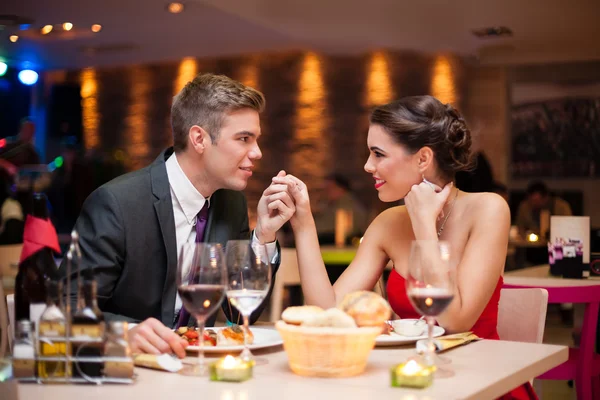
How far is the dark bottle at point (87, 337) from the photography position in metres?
1.42

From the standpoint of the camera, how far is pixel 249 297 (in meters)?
1.55

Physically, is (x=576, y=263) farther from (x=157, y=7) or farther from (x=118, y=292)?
(x=157, y=7)

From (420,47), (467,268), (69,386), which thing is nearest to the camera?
(69,386)

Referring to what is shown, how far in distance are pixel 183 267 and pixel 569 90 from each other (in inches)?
386

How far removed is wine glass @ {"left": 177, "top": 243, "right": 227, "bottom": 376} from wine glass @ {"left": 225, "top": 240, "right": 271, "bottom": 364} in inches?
2.2

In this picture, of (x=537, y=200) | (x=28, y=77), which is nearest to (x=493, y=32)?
(x=537, y=200)

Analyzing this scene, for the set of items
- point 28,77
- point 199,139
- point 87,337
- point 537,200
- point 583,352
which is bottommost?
point 583,352

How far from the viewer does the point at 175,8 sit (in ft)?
24.1

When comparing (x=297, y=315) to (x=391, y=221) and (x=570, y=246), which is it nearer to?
(x=391, y=221)

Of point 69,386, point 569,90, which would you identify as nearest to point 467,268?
point 69,386

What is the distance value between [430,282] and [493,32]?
7675 mm

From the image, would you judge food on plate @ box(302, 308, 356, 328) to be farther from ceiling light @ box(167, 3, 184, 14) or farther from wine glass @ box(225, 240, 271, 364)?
ceiling light @ box(167, 3, 184, 14)

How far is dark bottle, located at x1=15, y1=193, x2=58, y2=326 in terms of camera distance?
5.25 feet

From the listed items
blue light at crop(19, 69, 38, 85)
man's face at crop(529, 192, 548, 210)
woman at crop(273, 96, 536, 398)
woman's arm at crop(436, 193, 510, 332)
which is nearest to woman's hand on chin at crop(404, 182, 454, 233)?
woman at crop(273, 96, 536, 398)
